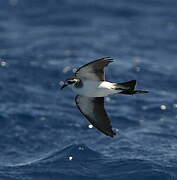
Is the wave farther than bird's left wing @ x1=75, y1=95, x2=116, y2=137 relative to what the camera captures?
Yes

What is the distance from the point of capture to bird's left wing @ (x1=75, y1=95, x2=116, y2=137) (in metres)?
13.4

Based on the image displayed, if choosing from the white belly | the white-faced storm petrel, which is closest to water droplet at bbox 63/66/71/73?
the white-faced storm petrel

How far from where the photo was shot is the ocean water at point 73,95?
15758 millimetres

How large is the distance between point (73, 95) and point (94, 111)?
7.17 meters

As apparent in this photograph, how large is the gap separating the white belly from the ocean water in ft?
9.51

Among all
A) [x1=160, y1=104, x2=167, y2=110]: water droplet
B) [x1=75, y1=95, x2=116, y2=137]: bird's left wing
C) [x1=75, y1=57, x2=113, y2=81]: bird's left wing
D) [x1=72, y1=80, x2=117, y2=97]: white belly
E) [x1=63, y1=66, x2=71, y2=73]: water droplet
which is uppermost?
[x1=75, y1=57, x2=113, y2=81]: bird's left wing

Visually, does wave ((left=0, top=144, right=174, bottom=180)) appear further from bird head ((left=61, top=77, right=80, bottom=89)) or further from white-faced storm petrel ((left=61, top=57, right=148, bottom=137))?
bird head ((left=61, top=77, right=80, bottom=89))

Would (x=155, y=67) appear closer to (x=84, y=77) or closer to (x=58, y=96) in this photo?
(x=58, y=96)

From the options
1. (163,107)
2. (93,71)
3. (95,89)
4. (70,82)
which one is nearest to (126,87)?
(95,89)

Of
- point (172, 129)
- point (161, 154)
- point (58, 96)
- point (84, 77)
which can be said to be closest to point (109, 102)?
point (58, 96)

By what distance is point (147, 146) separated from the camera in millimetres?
16953

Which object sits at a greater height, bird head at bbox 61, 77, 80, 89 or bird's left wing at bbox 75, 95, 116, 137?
bird head at bbox 61, 77, 80, 89

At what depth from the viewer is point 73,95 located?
20.6 m

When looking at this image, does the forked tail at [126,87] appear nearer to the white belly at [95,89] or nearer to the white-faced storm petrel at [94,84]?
the white-faced storm petrel at [94,84]
